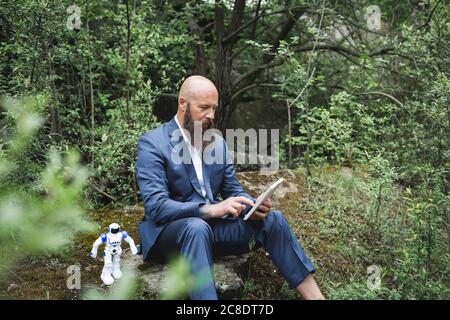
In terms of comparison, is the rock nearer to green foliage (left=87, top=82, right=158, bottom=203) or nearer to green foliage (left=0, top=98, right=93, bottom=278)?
green foliage (left=87, top=82, right=158, bottom=203)

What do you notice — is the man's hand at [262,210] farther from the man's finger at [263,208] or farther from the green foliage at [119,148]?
the green foliage at [119,148]

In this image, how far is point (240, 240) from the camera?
3426 mm

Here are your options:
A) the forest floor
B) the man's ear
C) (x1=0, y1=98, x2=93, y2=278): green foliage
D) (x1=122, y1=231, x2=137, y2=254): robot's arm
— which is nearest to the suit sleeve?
(x1=122, y1=231, x2=137, y2=254): robot's arm

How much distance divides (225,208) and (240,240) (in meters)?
0.40

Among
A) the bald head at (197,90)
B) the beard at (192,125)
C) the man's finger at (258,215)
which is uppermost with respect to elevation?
the bald head at (197,90)

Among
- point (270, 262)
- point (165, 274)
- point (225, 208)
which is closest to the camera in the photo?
point (225, 208)

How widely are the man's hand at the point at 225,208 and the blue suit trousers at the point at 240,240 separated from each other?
0.31ft

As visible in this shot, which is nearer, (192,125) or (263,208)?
(263,208)

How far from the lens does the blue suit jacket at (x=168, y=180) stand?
3.22m

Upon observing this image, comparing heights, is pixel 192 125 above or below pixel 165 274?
above

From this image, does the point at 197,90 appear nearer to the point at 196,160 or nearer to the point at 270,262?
the point at 196,160

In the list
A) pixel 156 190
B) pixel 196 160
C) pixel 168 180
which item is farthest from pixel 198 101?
pixel 156 190

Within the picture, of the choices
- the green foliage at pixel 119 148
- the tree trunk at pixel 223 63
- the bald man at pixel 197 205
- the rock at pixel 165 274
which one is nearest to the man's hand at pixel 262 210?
the bald man at pixel 197 205
